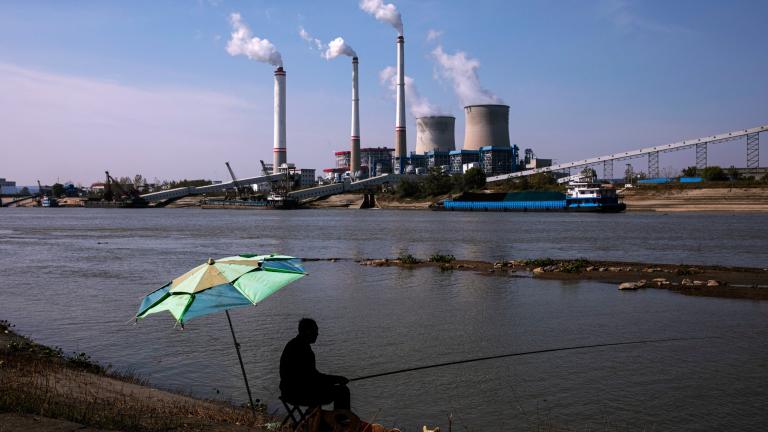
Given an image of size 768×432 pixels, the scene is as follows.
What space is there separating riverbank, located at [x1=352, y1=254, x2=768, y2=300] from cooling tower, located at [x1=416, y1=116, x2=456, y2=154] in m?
132

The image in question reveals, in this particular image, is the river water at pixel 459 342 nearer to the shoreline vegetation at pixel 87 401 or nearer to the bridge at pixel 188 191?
the shoreline vegetation at pixel 87 401

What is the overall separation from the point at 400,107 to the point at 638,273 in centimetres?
12489

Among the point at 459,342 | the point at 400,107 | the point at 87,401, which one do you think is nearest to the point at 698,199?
the point at 400,107

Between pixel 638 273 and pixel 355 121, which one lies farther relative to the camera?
pixel 355 121

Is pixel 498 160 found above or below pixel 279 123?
below

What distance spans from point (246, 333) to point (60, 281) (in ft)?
43.6

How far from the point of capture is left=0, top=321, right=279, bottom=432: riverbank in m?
6.83

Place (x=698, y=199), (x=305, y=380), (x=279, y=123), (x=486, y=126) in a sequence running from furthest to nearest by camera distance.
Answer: (x=279, y=123) < (x=486, y=126) < (x=698, y=199) < (x=305, y=380)

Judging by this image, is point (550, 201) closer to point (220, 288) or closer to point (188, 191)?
point (188, 191)

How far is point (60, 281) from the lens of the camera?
80.9 feet

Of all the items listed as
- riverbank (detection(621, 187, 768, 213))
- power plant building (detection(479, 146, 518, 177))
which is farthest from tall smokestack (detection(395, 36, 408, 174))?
riverbank (detection(621, 187, 768, 213))

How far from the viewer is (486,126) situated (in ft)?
449

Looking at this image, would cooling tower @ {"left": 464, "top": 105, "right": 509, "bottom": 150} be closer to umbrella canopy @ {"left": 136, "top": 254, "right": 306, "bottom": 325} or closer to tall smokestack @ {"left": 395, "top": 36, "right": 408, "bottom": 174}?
tall smokestack @ {"left": 395, "top": 36, "right": 408, "bottom": 174}

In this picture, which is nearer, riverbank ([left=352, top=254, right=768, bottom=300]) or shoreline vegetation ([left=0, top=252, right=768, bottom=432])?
shoreline vegetation ([left=0, top=252, right=768, bottom=432])
